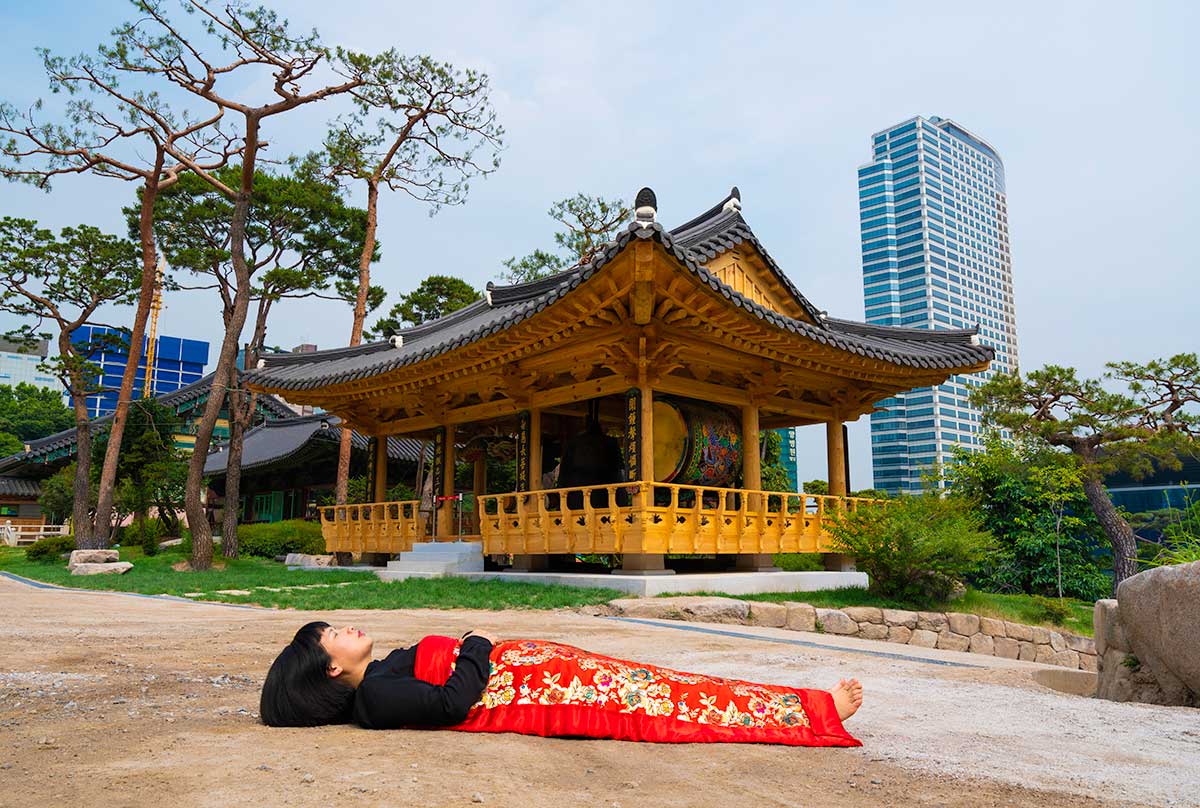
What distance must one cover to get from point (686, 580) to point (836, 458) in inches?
219

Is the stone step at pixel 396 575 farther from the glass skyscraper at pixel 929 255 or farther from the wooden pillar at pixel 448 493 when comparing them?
the glass skyscraper at pixel 929 255

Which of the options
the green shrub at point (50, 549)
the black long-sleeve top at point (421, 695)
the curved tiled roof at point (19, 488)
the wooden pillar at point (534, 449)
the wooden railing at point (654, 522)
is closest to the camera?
the black long-sleeve top at point (421, 695)

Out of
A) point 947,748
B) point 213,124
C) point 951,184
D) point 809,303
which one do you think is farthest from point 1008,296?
point 947,748

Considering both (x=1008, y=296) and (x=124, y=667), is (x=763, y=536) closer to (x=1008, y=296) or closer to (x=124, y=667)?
(x=124, y=667)

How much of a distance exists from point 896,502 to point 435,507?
27.3 feet

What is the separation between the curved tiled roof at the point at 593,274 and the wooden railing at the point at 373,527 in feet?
9.30

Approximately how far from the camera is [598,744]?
2971 millimetres

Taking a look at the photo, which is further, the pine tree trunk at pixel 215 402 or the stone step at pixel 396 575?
the pine tree trunk at pixel 215 402

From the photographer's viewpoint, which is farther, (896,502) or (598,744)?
(896,502)

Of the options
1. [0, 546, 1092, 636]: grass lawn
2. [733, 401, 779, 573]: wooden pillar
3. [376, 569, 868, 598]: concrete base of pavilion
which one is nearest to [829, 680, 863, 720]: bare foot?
[0, 546, 1092, 636]: grass lawn

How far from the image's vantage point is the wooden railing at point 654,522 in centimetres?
1101

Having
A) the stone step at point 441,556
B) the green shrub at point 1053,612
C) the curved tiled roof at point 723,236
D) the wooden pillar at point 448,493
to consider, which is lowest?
the green shrub at point 1053,612

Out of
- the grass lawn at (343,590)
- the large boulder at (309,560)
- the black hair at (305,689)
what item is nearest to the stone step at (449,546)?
the grass lawn at (343,590)

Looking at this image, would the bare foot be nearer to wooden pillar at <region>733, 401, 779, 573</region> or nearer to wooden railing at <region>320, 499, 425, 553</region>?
wooden pillar at <region>733, 401, 779, 573</region>
